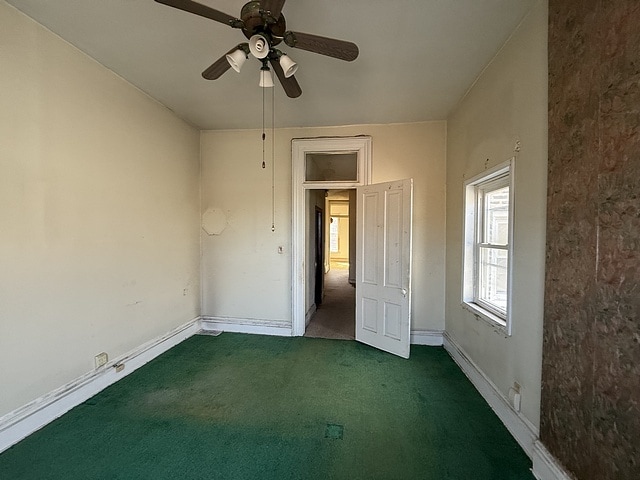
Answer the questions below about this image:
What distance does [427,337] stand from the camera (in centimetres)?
380

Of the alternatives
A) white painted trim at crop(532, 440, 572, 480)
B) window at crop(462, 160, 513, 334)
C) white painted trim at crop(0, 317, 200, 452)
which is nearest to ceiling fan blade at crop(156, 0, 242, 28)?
window at crop(462, 160, 513, 334)

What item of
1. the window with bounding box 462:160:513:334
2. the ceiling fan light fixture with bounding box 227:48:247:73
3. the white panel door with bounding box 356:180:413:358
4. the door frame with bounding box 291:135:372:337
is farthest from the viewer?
the door frame with bounding box 291:135:372:337

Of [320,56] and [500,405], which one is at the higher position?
[320,56]

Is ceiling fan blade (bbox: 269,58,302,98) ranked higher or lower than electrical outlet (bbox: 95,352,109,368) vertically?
higher

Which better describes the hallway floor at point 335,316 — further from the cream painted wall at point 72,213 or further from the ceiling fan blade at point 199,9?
the ceiling fan blade at point 199,9

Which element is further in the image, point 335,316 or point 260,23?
point 335,316

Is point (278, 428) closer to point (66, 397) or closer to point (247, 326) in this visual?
point (66, 397)

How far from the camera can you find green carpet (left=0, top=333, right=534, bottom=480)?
178 cm

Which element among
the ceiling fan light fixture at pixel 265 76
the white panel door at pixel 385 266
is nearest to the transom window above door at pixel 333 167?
the white panel door at pixel 385 266

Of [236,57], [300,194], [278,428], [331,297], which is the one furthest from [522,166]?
[331,297]

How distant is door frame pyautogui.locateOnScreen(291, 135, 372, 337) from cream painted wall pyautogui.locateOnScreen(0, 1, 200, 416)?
155 cm

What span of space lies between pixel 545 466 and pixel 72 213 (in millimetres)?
3646

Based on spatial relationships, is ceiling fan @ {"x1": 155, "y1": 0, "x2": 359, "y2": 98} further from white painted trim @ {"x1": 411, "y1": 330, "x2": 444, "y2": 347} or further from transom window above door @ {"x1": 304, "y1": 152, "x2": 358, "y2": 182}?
white painted trim @ {"x1": 411, "y1": 330, "x2": 444, "y2": 347}

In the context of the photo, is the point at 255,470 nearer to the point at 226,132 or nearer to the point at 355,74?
the point at 355,74
